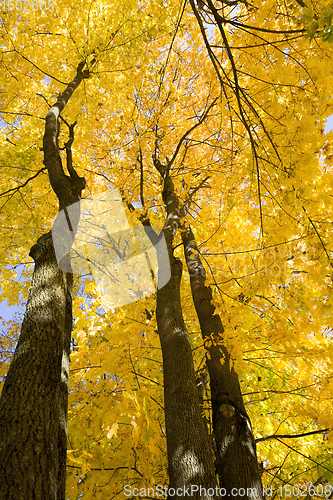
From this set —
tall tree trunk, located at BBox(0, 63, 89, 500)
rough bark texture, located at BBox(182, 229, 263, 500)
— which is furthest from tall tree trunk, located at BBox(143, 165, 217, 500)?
tall tree trunk, located at BBox(0, 63, 89, 500)

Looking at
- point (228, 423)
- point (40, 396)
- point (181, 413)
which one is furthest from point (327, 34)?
point (228, 423)

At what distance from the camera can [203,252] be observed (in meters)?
4.98

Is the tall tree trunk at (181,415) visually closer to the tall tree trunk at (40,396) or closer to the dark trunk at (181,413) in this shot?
the dark trunk at (181,413)

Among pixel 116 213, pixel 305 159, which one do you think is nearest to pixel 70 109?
pixel 116 213

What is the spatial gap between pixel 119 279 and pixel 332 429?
494 centimetres

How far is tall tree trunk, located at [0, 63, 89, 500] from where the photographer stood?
1312 mm

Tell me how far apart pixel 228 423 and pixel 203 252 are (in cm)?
289

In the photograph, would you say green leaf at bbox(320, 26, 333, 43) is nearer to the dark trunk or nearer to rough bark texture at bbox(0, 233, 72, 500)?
rough bark texture at bbox(0, 233, 72, 500)

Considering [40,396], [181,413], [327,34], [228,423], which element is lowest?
[228,423]

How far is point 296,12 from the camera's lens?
1.77 m

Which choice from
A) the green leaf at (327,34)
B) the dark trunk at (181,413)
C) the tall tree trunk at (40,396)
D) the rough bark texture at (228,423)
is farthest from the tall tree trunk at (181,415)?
the green leaf at (327,34)

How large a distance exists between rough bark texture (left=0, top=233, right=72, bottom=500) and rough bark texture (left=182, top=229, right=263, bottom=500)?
57.2 inches

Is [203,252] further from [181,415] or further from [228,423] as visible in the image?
[181,415]

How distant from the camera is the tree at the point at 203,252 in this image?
2377 millimetres
